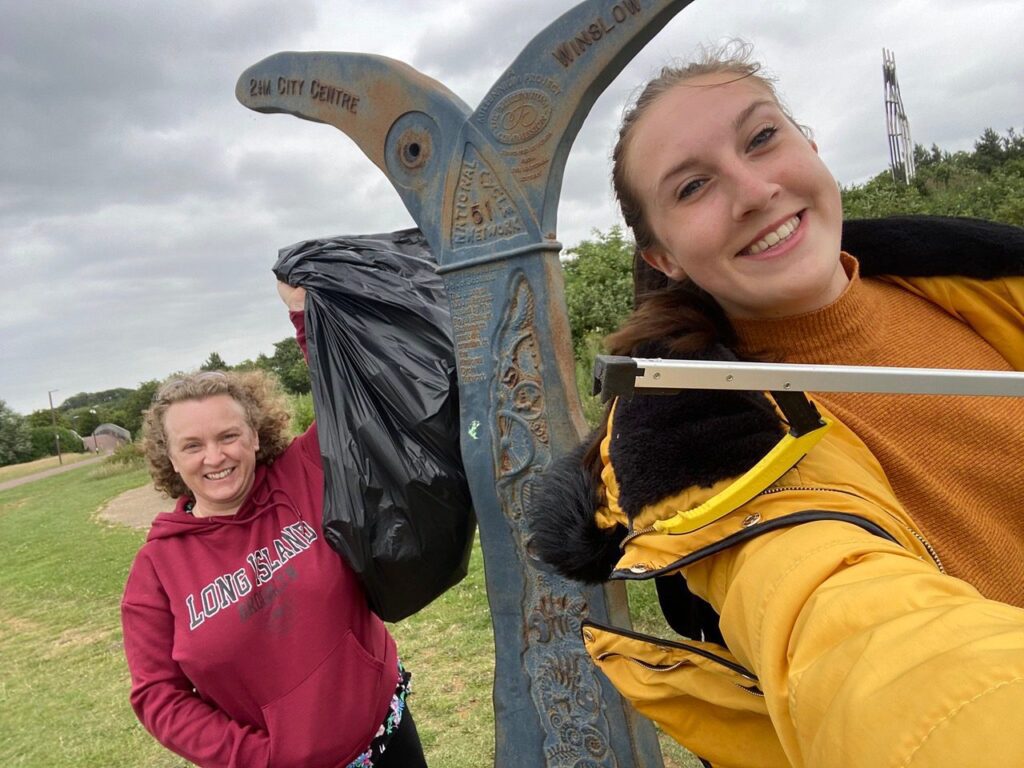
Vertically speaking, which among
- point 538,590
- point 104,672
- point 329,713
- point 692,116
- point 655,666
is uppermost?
point 692,116

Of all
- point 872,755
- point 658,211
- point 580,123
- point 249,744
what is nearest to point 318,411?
point 249,744

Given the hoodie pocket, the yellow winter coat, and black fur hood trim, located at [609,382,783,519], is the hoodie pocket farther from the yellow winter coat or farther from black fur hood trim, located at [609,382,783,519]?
black fur hood trim, located at [609,382,783,519]

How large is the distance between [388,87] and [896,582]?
1.93 metres

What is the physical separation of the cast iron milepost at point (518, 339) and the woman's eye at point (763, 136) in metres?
0.74

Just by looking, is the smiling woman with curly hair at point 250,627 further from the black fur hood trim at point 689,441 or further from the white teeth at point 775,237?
the white teeth at point 775,237

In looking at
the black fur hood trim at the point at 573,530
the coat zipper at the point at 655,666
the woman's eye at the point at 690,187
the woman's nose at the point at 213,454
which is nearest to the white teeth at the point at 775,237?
the woman's eye at the point at 690,187

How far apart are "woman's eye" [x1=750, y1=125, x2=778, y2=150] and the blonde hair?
5.50ft

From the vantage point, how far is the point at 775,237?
1.22m

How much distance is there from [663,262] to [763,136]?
28cm

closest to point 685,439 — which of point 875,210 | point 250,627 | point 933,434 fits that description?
point 933,434

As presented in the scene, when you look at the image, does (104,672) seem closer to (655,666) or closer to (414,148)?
(414,148)

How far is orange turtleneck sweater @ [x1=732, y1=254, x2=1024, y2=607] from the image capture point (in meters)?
1.15

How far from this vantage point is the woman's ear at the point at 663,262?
4.55 ft

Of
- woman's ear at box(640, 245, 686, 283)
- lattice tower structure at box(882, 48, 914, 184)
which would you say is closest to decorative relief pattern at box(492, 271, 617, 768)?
woman's ear at box(640, 245, 686, 283)
